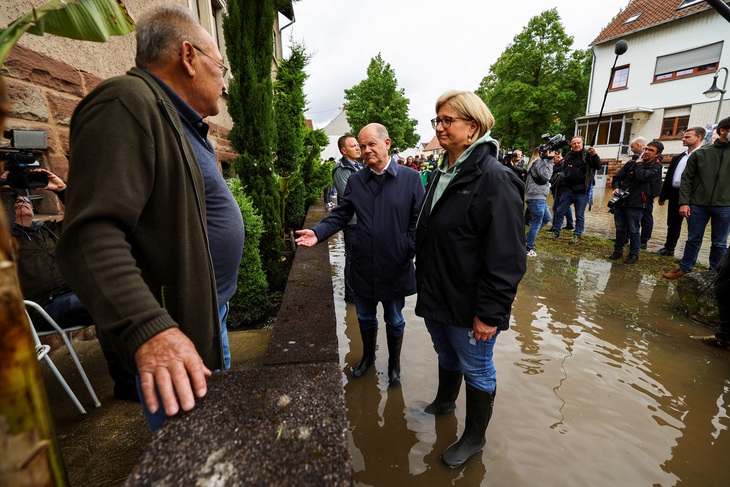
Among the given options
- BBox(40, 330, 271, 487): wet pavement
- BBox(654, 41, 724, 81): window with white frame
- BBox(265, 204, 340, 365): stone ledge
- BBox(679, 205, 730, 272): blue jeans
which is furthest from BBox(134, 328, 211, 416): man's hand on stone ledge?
BBox(654, 41, 724, 81): window with white frame

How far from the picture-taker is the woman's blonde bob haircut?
2.14 meters

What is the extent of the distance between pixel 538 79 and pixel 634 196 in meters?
24.9

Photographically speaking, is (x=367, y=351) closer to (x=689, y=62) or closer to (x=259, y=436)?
(x=259, y=436)

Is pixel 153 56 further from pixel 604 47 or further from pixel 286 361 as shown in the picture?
pixel 604 47

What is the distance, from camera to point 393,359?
311 cm

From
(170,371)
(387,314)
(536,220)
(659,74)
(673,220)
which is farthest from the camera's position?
(659,74)

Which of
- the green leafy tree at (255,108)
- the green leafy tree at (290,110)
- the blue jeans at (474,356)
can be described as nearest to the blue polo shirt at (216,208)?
the blue jeans at (474,356)

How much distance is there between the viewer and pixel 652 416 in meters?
2.62

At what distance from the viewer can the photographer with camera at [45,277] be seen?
221cm

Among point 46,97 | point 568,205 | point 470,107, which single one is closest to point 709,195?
point 568,205

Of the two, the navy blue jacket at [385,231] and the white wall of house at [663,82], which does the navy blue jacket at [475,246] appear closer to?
the navy blue jacket at [385,231]

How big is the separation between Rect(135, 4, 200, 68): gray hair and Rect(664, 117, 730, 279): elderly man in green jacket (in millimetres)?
6636

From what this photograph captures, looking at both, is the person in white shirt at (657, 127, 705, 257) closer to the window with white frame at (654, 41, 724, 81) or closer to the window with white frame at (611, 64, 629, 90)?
the window with white frame at (654, 41, 724, 81)

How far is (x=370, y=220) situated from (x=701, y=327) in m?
4.15
